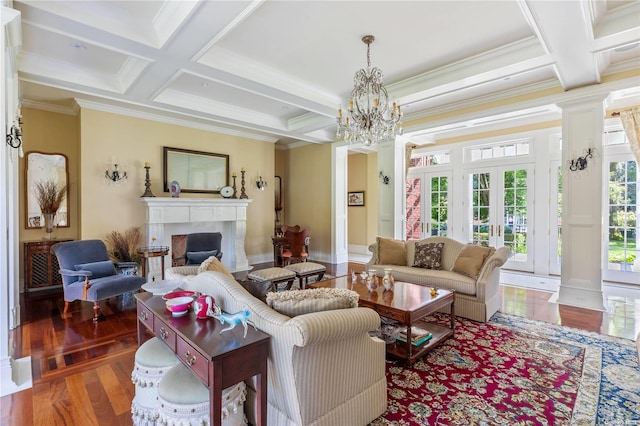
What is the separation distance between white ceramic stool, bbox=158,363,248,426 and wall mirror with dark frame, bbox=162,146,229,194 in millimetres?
4910

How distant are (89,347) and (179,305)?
1.90 metres

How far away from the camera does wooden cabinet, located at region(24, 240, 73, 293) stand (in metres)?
4.79

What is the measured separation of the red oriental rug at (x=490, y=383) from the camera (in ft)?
6.76

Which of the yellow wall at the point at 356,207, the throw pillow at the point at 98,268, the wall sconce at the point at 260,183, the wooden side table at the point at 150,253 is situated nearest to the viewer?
the throw pillow at the point at 98,268

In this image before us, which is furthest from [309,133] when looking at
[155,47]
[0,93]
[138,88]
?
[0,93]

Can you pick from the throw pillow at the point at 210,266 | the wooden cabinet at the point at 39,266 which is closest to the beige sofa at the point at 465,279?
the throw pillow at the point at 210,266

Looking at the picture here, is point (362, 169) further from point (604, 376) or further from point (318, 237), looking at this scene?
point (604, 376)

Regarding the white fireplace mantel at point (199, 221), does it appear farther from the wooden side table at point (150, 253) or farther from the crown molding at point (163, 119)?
the crown molding at point (163, 119)

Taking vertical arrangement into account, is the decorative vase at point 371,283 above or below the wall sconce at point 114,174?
below

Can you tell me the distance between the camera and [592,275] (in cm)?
416

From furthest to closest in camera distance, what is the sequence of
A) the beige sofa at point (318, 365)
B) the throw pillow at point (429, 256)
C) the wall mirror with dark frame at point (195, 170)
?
the wall mirror with dark frame at point (195, 170) < the throw pillow at point (429, 256) < the beige sofa at point (318, 365)

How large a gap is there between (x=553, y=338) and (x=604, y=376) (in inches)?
27.7

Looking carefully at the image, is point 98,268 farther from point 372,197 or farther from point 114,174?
point 372,197

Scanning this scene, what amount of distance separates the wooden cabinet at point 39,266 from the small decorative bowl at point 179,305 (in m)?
4.19
